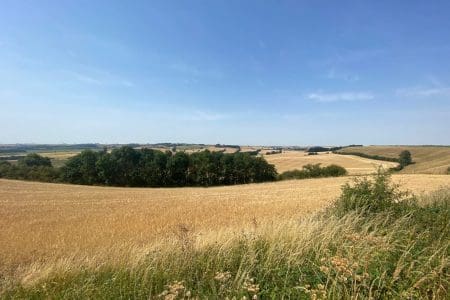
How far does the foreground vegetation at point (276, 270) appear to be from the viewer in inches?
155

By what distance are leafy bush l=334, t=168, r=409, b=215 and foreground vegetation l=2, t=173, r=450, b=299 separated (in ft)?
6.32

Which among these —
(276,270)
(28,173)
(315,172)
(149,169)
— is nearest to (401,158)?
(315,172)

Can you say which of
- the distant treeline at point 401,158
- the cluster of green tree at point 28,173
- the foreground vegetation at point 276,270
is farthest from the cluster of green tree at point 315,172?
the foreground vegetation at point 276,270

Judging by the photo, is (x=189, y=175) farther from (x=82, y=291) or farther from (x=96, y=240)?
(x=82, y=291)

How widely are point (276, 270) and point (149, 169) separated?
6772 cm

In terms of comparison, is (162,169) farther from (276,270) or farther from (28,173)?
(276,270)

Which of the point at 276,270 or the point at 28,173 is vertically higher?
the point at 276,270

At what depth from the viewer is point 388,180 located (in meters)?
9.49

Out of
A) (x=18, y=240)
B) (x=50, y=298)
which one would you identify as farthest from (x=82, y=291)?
(x=18, y=240)

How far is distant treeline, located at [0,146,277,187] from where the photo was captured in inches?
2694

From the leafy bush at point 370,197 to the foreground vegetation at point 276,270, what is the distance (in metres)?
1.93

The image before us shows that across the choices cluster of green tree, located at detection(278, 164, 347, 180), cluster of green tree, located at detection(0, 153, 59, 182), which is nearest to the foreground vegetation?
cluster of green tree, located at detection(278, 164, 347, 180)

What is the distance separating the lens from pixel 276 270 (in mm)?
4672

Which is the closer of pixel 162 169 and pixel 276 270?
pixel 276 270
